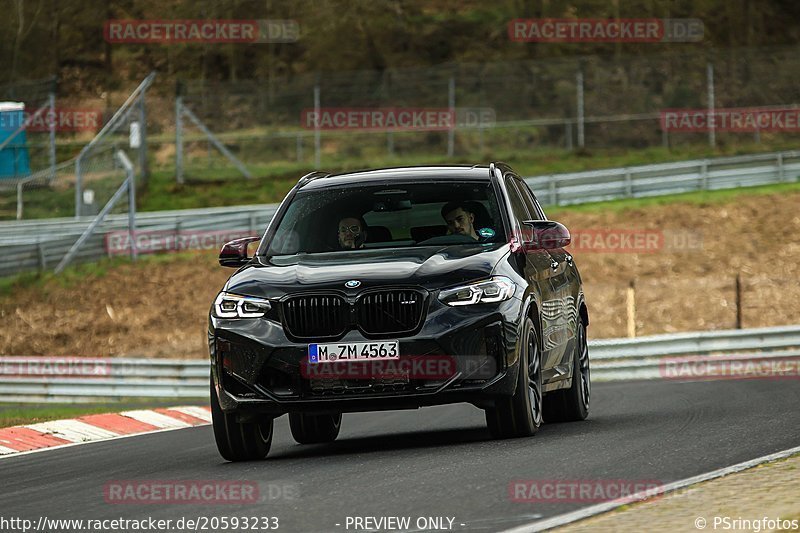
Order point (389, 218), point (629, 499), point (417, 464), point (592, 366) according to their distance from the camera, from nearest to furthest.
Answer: point (629, 499) → point (417, 464) → point (389, 218) → point (592, 366)

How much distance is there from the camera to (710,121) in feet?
150

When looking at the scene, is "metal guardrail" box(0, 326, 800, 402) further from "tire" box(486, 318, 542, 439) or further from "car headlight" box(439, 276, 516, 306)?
"car headlight" box(439, 276, 516, 306)

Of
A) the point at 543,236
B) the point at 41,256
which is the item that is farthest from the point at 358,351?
the point at 41,256

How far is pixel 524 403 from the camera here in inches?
401

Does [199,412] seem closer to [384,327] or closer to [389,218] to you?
[389,218]

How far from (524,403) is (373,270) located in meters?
1.28

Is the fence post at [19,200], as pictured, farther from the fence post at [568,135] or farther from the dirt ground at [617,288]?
the fence post at [568,135]

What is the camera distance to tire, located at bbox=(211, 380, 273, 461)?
1024 centimetres

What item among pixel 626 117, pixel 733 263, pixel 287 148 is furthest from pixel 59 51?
pixel 733 263

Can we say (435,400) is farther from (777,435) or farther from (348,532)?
Answer: (348,532)

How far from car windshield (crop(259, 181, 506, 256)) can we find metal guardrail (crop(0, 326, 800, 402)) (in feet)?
38.2

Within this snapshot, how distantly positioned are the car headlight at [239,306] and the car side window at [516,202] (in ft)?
7.15

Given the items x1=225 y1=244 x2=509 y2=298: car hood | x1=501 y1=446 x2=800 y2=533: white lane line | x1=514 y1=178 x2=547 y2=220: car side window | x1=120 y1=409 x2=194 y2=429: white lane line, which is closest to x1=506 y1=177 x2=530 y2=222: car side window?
x1=514 y1=178 x2=547 y2=220: car side window

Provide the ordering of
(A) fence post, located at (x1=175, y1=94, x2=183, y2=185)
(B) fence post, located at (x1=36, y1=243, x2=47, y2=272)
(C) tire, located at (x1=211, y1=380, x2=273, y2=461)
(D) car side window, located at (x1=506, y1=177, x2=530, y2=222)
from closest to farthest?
(C) tire, located at (x1=211, y1=380, x2=273, y2=461) → (D) car side window, located at (x1=506, y1=177, x2=530, y2=222) → (B) fence post, located at (x1=36, y1=243, x2=47, y2=272) → (A) fence post, located at (x1=175, y1=94, x2=183, y2=185)
